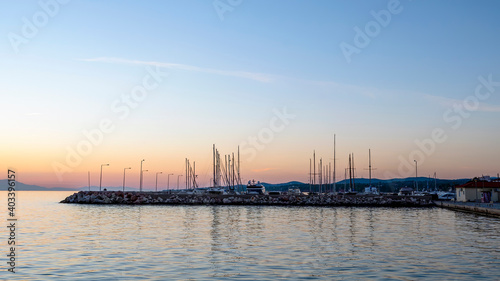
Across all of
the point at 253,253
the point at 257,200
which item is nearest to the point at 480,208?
the point at 257,200

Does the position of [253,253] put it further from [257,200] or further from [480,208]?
[257,200]

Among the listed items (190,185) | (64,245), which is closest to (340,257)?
(64,245)

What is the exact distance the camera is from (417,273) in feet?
66.7

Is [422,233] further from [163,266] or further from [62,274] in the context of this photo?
[62,274]

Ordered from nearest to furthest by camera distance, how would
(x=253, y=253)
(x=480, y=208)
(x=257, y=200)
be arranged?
1. (x=253, y=253)
2. (x=480, y=208)
3. (x=257, y=200)

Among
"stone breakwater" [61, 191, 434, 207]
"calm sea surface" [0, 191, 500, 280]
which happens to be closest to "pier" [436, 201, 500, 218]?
"stone breakwater" [61, 191, 434, 207]

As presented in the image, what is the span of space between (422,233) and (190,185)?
10365 centimetres

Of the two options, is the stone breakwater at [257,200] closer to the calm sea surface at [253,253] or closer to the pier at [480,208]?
the pier at [480,208]

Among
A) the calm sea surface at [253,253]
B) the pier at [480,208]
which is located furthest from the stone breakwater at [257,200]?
the calm sea surface at [253,253]

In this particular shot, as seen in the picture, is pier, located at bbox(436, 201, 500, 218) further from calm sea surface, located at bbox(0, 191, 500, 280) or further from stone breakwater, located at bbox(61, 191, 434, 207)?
calm sea surface, located at bbox(0, 191, 500, 280)

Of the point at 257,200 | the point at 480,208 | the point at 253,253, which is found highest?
the point at 257,200

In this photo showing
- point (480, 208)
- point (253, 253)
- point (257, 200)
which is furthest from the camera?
point (257, 200)

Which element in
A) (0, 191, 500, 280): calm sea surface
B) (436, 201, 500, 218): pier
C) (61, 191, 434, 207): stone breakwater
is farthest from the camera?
(61, 191, 434, 207): stone breakwater

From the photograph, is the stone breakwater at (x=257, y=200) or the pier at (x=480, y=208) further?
the stone breakwater at (x=257, y=200)
